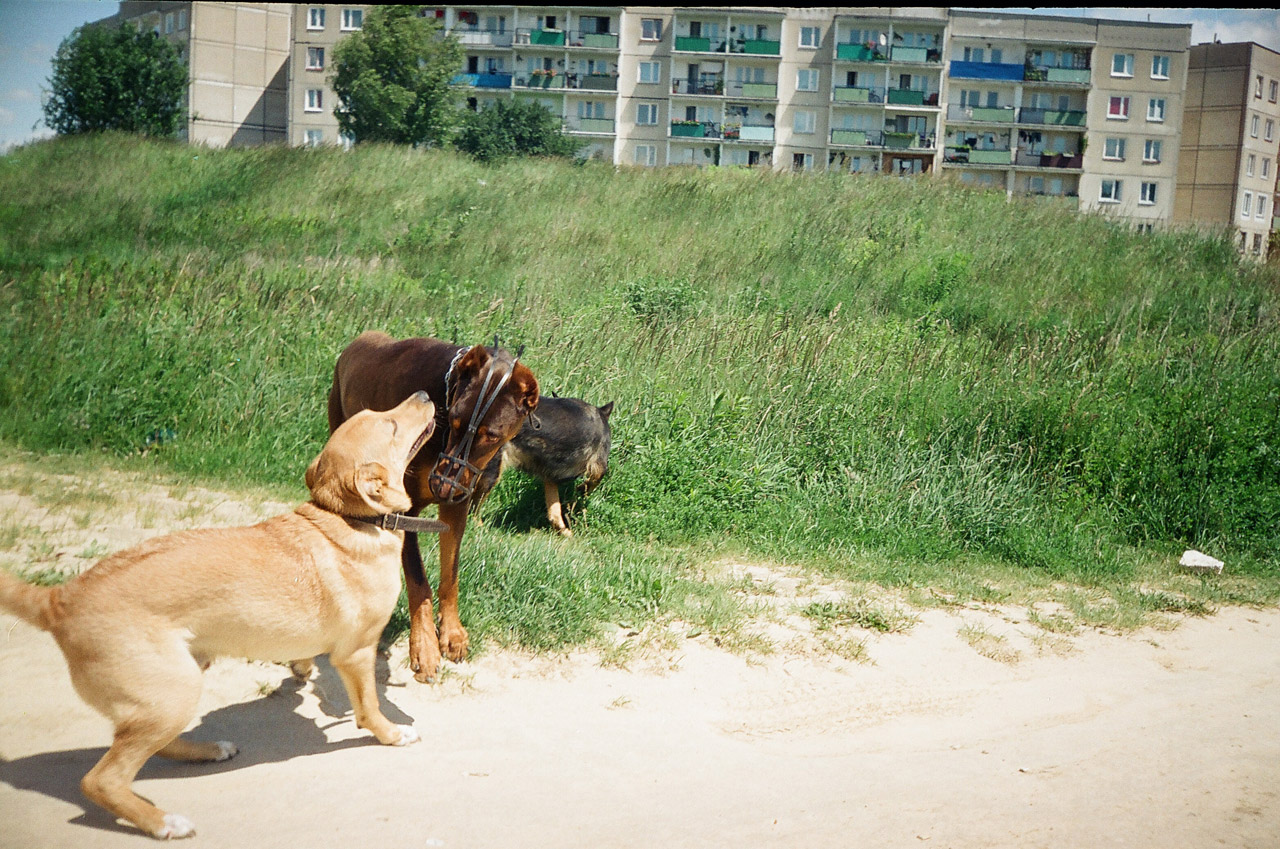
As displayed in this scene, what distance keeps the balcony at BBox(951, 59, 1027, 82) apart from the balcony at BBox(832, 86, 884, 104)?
17.0 feet

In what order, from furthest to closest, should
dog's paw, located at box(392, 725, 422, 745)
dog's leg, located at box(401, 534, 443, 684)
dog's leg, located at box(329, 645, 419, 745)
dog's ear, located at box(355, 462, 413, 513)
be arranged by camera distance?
dog's leg, located at box(401, 534, 443, 684), dog's paw, located at box(392, 725, 422, 745), dog's leg, located at box(329, 645, 419, 745), dog's ear, located at box(355, 462, 413, 513)

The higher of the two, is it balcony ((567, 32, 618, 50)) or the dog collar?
balcony ((567, 32, 618, 50))

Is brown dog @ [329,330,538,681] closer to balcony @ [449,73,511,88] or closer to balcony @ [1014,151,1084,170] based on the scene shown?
balcony @ [449,73,511,88]

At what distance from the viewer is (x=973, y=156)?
57.6m

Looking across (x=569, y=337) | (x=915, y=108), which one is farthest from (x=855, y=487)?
(x=915, y=108)

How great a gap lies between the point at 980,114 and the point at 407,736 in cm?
6099

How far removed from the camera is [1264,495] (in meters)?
9.02

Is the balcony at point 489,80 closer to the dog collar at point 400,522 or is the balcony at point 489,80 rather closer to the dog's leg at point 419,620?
the dog's leg at point 419,620

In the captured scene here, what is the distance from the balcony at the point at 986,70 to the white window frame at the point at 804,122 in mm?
8732

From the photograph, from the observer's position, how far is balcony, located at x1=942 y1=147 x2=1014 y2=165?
5728 centimetres

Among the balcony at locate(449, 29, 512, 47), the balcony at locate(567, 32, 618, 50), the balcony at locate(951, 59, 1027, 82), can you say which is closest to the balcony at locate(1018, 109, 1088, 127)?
the balcony at locate(951, 59, 1027, 82)

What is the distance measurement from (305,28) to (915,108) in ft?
115

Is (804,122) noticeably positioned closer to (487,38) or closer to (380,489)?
(487,38)

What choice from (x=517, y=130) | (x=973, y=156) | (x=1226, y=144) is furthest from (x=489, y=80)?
(x=1226, y=144)
